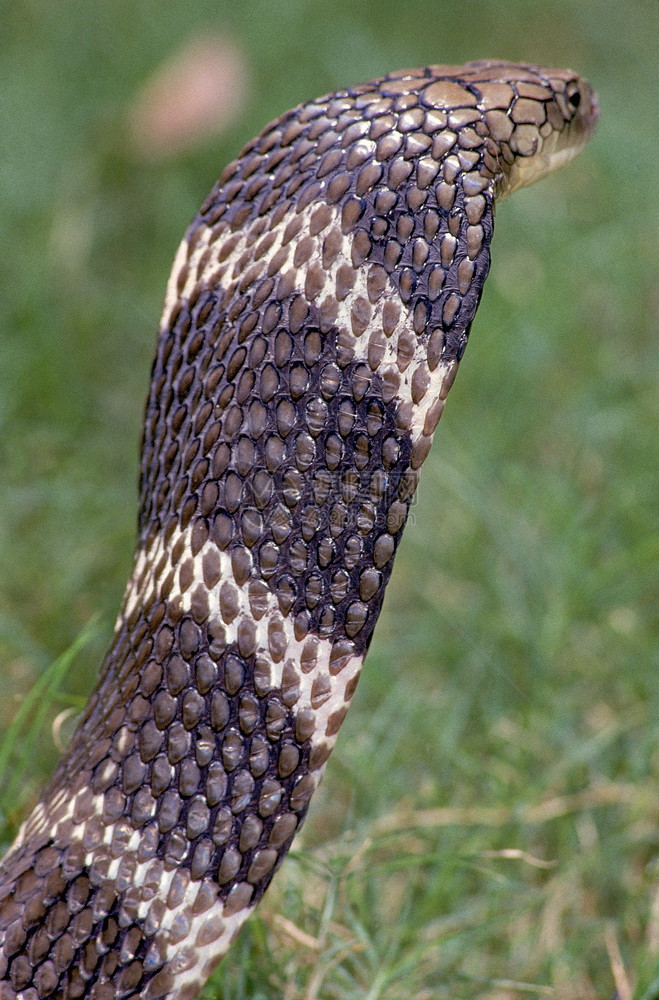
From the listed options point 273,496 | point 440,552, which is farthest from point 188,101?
point 273,496

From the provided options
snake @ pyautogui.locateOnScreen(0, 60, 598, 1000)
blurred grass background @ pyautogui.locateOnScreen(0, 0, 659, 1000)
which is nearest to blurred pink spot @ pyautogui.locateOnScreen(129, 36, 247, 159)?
blurred grass background @ pyautogui.locateOnScreen(0, 0, 659, 1000)

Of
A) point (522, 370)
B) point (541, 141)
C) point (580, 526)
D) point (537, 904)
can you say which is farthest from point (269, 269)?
point (522, 370)

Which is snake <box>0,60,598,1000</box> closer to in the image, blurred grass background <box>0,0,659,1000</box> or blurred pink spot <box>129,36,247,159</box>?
blurred grass background <box>0,0,659,1000</box>

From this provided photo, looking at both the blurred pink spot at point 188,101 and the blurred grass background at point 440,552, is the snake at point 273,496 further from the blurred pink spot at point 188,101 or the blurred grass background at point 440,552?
the blurred pink spot at point 188,101

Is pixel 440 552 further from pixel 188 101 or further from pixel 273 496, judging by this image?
pixel 188 101

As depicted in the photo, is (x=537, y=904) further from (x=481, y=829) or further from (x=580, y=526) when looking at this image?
(x=580, y=526)

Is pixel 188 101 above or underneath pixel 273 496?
above
